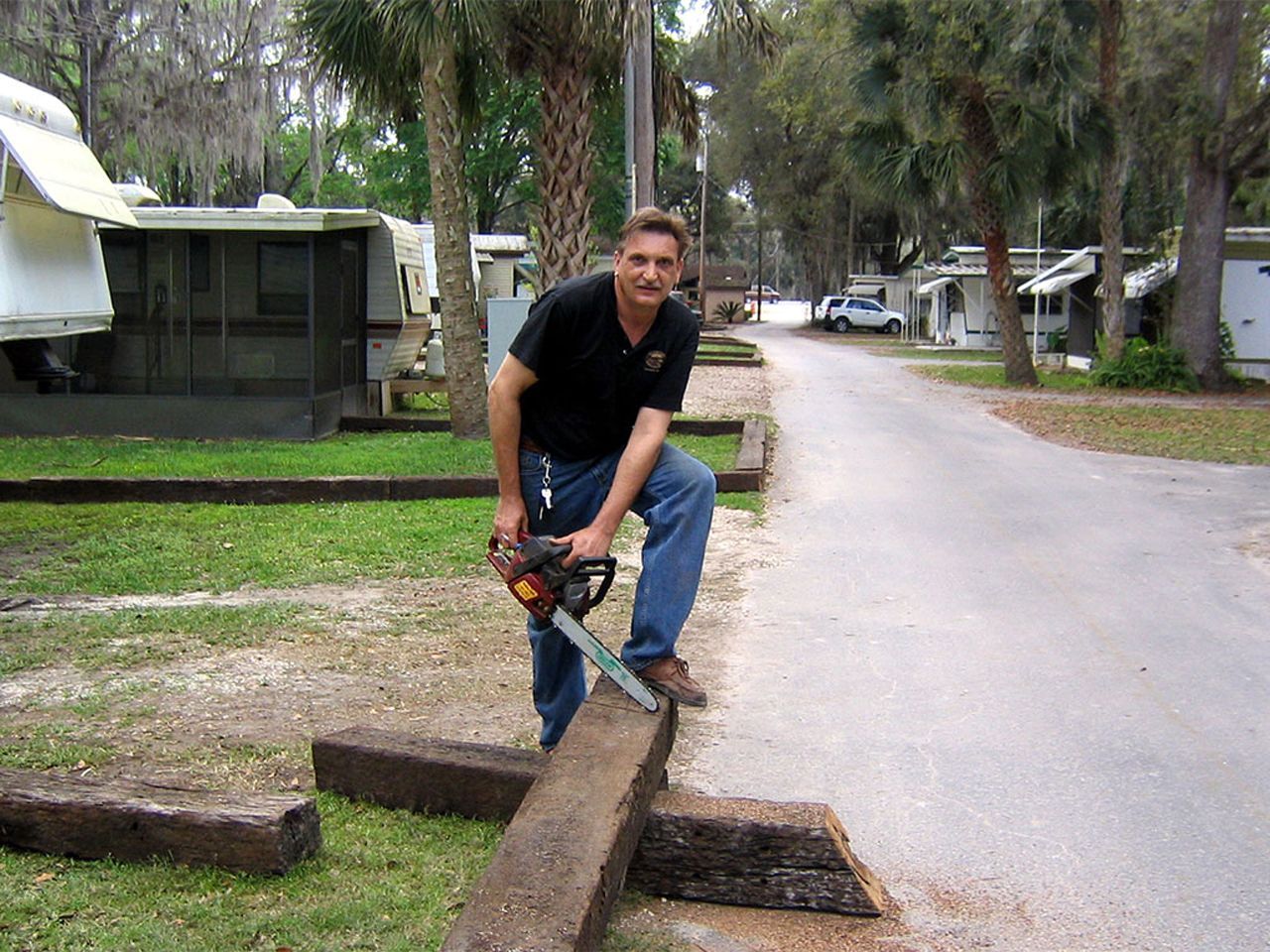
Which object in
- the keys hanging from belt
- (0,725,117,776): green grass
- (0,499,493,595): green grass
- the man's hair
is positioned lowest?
(0,499,493,595): green grass

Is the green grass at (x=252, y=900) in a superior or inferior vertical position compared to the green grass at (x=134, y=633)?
superior

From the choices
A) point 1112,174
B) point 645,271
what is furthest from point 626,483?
point 1112,174

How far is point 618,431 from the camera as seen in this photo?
4520 mm

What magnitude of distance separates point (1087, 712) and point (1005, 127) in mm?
22350

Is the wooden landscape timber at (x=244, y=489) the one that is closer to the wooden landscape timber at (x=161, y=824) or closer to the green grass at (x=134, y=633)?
the green grass at (x=134, y=633)

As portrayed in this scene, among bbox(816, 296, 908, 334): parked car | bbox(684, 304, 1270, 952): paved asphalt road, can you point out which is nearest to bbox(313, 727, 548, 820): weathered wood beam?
bbox(684, 304, 1270, 952): paved asphalt road

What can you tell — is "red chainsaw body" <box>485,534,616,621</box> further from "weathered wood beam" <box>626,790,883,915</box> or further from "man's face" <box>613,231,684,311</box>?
"man's face" <box>613,231,684,311</box>

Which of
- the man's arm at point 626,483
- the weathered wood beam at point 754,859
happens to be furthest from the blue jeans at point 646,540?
the weathered wood beam at point 754,859

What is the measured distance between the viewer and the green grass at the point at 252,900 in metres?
3.48

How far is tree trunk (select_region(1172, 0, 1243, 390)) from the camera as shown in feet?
81.3

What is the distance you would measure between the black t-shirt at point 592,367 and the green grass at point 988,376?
79.2ft

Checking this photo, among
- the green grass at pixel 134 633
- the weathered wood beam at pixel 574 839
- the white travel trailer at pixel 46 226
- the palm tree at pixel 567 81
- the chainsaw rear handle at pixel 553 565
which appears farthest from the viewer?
the palm tree at pixel 567 81

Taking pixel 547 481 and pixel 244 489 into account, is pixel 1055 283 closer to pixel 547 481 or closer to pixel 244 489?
pixel 244 489

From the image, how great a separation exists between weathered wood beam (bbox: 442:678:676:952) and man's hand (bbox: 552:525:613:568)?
1.55 ft
